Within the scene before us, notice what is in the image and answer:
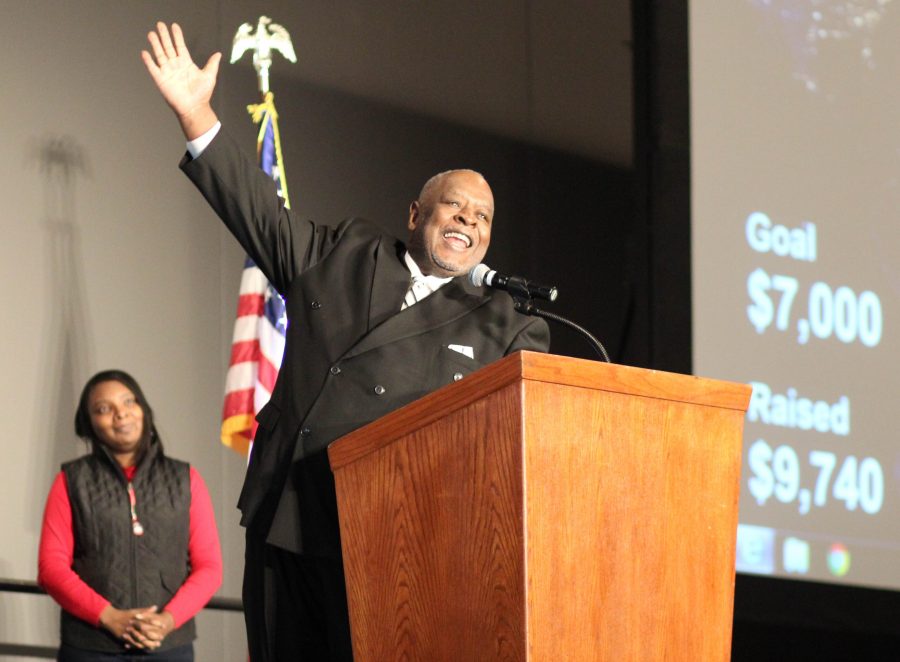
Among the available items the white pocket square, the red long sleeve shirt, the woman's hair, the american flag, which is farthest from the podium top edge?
the american flag

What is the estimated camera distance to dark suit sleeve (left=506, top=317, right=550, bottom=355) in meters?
2.46

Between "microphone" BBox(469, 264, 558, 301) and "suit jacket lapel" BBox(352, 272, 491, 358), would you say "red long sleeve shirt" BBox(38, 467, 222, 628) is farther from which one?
"microphone" BBox(469, 264, 558, 301)

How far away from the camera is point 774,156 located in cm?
510

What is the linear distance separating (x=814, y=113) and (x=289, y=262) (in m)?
3.20

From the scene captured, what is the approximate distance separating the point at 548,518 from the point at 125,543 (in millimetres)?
2537

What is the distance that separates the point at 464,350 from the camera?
238 centimetres

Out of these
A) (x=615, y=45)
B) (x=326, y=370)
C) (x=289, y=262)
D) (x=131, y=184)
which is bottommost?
(x=326, y=370)

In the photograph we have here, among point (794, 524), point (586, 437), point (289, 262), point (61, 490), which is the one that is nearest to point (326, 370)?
point (289, 262)

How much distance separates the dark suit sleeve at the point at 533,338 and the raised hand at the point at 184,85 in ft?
2.36

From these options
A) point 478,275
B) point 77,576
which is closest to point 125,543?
point 77,576

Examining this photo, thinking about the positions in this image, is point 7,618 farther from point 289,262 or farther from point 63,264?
point 289,262

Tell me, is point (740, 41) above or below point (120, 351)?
above

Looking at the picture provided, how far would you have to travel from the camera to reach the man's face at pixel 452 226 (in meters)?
2.59

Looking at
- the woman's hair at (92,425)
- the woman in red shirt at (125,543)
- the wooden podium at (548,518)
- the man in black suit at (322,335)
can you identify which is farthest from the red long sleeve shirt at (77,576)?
the wooden podium at (548,518)
